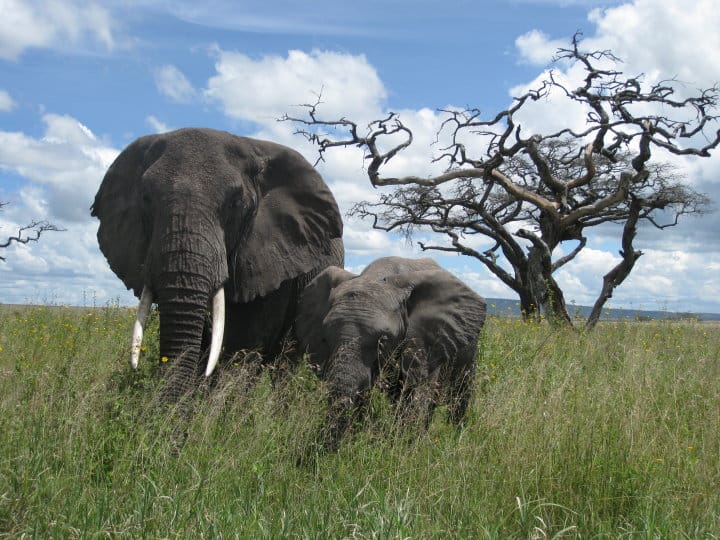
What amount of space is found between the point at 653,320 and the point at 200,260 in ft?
36.4

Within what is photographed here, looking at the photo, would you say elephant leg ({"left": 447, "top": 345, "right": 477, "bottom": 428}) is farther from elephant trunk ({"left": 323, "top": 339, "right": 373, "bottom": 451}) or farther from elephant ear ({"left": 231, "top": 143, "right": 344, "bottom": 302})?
elephant ear ({"left": 231, "top": 143, "right": 344, "bottom": 302})

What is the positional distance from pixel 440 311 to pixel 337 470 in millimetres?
1887

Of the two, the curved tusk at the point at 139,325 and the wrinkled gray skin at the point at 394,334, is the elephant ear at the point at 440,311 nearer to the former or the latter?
the wrinkled gray skin at the point at 394,334

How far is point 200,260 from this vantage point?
23.2 feet

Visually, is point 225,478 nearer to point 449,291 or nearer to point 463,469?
point 463,469

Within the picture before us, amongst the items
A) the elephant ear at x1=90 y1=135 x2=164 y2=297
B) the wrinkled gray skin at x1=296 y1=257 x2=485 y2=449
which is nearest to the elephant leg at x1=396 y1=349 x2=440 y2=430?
the wrinkled gray skin at x1=296 y1=257 x2=485 y2=449

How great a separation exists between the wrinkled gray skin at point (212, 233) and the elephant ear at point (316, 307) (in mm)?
829

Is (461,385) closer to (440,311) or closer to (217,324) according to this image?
(440,311)

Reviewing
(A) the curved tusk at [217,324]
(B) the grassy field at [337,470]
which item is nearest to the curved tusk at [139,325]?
(B) the grassy field at [337,470]

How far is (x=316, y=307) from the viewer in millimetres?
7066

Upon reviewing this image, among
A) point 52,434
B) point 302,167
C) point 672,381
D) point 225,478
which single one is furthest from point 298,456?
point 672,381

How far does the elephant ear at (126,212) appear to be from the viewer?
8.01 m

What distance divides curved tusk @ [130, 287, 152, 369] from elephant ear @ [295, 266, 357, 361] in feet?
4.45

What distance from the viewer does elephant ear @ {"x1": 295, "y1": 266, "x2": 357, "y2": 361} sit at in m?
6.86
